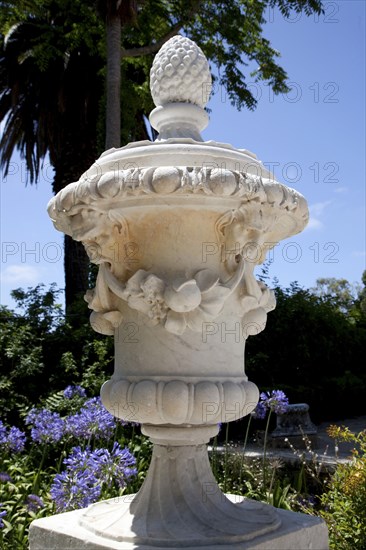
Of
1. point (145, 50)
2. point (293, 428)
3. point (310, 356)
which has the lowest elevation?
point (293, 428)

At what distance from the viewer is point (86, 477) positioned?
2971 millimetres

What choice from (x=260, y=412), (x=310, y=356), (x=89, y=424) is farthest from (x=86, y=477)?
(x=310, y=356)

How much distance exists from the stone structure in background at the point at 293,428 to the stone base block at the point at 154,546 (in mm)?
3179

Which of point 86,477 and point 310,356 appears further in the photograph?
point 310,356

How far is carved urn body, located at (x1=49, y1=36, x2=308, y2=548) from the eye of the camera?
1963 millimetres

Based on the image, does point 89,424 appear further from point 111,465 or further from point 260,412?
point 260,412

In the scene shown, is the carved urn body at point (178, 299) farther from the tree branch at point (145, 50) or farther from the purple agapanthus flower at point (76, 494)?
the tree branch at point (145, 50)

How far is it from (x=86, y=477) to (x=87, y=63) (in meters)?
9.15

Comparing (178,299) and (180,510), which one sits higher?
(178,299)

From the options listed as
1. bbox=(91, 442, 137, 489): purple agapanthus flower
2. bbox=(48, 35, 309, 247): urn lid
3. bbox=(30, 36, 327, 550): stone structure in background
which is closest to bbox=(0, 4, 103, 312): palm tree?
bbox=(91, 442, 137, 489): purple agapanthus flower

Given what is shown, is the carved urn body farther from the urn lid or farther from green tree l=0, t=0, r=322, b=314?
green tree l=0, t=0, r=322, b=314

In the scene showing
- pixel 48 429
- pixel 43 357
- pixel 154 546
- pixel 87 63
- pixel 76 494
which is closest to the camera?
pixel 154 546

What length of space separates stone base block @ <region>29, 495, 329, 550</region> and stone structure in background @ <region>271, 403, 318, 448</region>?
3.18m

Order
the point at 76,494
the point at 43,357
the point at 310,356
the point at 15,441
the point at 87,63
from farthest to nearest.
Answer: the point at 87,63 < the point at 310,356 < the point at 43,357 < the point at 15,441 < the point at 76,494
